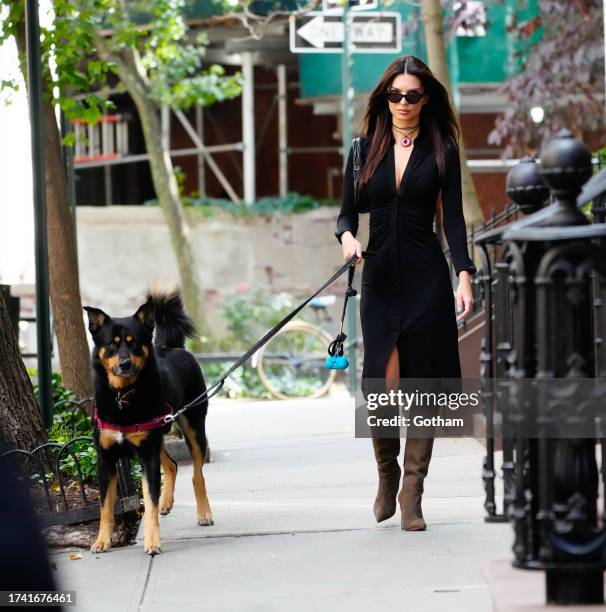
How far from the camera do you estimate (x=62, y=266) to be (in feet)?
31.3

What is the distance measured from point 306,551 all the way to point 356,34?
8347 millimetres

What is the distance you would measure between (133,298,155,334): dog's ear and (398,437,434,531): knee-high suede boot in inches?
54.4

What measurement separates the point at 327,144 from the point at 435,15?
948 centimetres

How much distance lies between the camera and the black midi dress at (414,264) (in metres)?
5.75

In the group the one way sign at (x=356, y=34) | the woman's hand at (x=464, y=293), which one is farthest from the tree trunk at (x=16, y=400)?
the one way sign at (x=356, y=34)

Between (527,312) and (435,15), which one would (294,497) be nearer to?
(527,312)

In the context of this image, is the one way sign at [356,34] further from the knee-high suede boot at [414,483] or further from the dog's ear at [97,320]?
the knee-high suede boot at [414,483]

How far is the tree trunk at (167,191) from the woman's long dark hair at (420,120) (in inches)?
461

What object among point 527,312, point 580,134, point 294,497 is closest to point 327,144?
point 580,134

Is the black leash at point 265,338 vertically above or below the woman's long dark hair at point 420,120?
below

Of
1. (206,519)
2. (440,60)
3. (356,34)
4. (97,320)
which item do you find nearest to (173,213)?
(356,34)

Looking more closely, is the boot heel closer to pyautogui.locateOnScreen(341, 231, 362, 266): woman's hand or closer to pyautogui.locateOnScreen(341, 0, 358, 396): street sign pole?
pyautogui.locateOnScreen(341, 231, 362, 266): woman's hand

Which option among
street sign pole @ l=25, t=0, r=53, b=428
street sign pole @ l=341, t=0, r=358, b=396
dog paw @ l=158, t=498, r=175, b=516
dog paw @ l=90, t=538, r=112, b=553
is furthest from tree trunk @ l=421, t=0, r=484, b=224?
dog paw @ l=90, t=538, r=112, b=553

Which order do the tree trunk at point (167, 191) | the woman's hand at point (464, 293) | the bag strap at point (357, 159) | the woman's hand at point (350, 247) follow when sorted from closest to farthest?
the woman's hand at point (350, 247)
the woman's hand at point (464, 293)
the bag strap at point (357, 159)
the tree trunk at point (167, 191)
